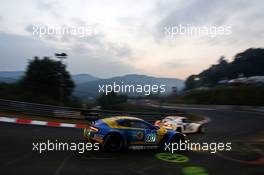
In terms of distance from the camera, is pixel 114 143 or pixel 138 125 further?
pixel 138 125

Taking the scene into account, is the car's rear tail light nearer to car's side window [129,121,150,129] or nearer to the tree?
car's side window [129,121,150,129]

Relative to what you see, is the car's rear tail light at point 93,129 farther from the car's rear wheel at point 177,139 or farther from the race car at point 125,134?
the car's rear wheel at point 177,139

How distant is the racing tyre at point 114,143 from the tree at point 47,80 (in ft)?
58.9

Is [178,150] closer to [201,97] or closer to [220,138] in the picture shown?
A: [220,138]

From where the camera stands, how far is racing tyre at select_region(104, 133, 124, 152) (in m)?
10.1

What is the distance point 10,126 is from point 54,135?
253 centimetres

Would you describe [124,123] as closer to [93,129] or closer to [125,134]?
[125,134]

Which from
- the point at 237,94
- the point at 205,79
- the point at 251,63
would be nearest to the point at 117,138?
Result: the point at 237,94

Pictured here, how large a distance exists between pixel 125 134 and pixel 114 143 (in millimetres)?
442

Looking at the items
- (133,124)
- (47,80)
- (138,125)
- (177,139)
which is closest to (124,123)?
(133,124)

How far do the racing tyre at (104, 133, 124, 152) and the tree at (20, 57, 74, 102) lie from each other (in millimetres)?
17944

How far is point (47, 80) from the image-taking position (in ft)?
104

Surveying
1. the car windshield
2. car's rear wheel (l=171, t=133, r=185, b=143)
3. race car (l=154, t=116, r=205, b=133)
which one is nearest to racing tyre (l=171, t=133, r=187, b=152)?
car's rear wheel (l=171, t=133, r=185, b=143)

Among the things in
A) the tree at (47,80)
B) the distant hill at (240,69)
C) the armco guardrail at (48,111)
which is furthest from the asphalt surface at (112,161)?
the distant hill at (240,69)
